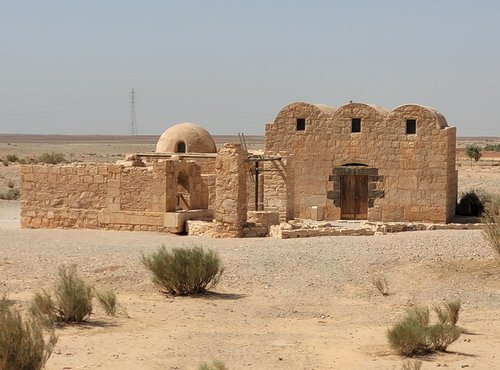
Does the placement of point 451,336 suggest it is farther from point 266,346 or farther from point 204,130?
point 204,130

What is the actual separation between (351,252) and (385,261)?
96 centimetres

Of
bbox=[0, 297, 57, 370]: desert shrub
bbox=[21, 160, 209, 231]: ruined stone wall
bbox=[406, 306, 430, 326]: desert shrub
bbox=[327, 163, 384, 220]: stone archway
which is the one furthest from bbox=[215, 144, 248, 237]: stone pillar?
bbox=[0, 297, 57, 370]: desert shrub

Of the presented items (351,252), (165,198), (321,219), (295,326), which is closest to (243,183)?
(165,198)

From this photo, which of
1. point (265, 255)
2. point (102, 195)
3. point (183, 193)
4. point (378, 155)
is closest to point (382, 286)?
point (265, 255)

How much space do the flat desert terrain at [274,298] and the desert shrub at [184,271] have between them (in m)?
0.26

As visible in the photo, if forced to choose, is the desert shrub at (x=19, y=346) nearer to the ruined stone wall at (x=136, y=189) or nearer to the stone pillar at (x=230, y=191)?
the stone pillar at (x=230, y=191)

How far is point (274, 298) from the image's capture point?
42.4 ft

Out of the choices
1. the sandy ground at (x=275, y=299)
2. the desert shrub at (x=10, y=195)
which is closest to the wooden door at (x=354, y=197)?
the sandy ground at (x=275, y=299)

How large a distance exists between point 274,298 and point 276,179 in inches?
436

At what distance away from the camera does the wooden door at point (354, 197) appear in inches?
1001

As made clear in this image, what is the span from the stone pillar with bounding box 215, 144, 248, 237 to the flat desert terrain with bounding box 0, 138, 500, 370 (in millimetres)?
849

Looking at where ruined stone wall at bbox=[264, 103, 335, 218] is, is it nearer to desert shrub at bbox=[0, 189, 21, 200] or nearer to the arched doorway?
the arched doorway

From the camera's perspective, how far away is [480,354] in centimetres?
957

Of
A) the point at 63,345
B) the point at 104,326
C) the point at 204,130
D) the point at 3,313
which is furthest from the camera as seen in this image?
the point at 204,130
